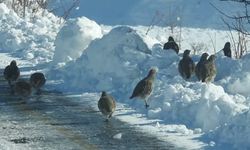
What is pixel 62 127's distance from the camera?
13.3 metres

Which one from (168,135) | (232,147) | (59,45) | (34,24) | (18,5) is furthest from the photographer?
(18,5)

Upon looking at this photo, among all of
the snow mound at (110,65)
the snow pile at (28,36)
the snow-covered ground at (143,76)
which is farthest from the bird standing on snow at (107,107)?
the snow pile at (28,36)

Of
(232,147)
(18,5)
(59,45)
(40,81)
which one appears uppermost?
(18,5)

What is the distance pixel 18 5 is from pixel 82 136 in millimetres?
24510

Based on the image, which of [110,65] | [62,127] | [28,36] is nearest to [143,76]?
[110,65]

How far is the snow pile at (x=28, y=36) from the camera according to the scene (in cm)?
2316

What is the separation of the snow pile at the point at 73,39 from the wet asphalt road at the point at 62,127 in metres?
4.58

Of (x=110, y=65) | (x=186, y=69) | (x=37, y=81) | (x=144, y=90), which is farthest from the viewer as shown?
(x=110, y=65)

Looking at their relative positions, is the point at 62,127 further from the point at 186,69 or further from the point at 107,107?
the point at 186,69

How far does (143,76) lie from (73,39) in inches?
192

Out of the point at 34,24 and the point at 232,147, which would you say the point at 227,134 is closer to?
the point at 232,147

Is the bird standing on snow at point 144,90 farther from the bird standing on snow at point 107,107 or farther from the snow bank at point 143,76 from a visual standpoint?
the bird standing on snow at point 107,107

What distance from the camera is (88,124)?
44.6 ft

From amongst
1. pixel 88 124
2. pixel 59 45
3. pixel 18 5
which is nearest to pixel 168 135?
pixel 88 124
